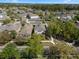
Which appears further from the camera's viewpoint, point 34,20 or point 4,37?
point 34,20

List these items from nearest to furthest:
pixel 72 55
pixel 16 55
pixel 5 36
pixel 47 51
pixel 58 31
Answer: pixel 16 55
pixel 72 55
pixel 47 51
pixel 5 36
pixel 58 31

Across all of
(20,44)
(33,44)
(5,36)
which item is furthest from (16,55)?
(5,36)

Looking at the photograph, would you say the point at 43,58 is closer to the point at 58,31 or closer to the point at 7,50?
the point at 7,50

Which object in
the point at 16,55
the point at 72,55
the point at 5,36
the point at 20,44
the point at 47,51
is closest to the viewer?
the point at 16,55

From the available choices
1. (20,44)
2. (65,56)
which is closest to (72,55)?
(65,56)

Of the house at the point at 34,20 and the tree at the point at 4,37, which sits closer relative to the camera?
the tree at the point at 4,37

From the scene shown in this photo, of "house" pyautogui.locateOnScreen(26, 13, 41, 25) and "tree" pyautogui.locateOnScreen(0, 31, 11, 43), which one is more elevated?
"tree" pyautogui.locateOnScreen(0, 31, 11, 43)

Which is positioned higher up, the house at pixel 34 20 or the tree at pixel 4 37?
the tree at pixel 4 37

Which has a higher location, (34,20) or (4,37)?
(4,37)

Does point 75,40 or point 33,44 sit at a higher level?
point 33,44

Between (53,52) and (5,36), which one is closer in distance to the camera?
(53,52)

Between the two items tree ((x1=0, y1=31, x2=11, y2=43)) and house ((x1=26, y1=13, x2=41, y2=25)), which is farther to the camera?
house ((x1=26, y1=13, x2=41, y2=25))
